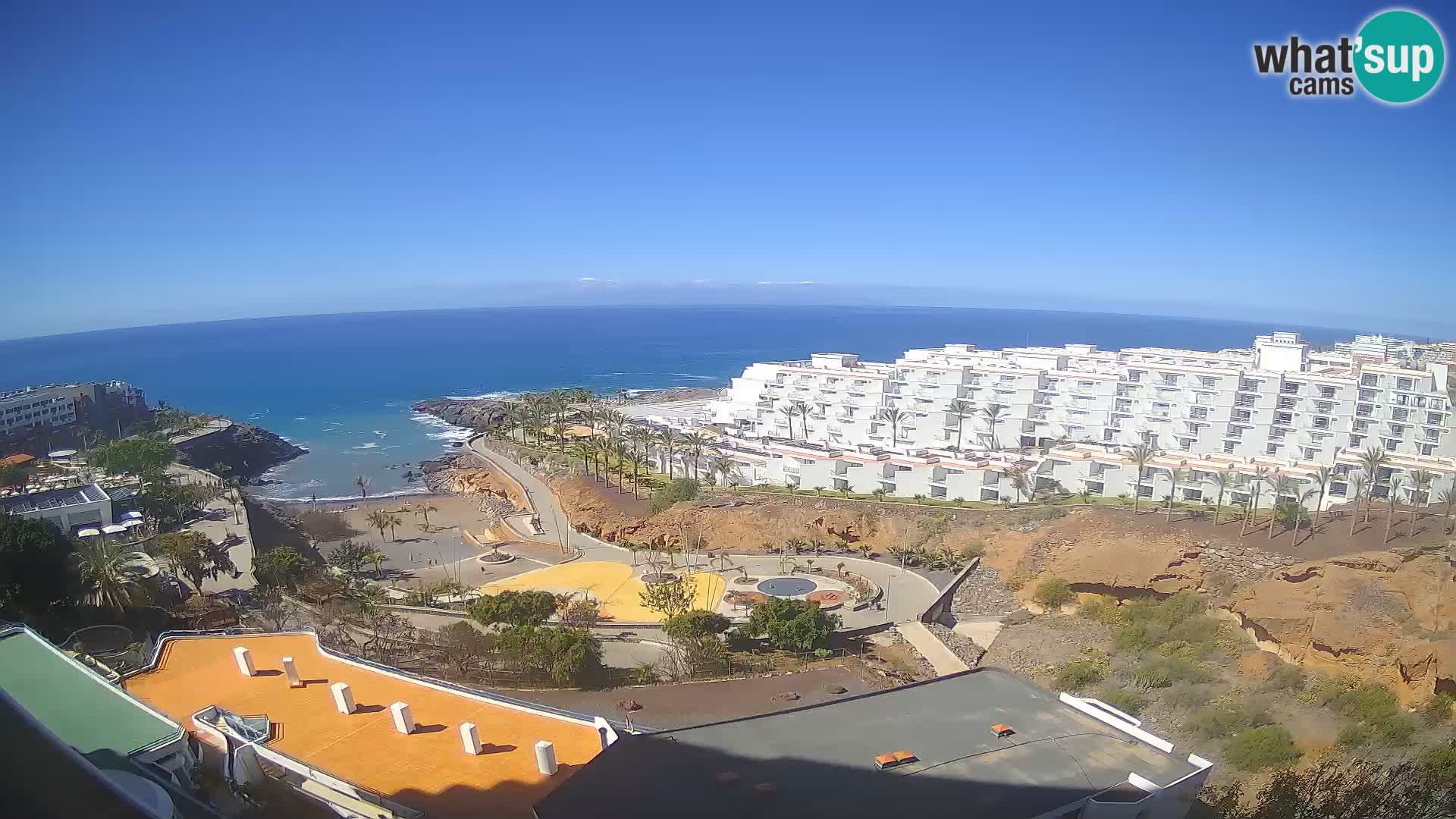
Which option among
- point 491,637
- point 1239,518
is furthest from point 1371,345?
point 491,637

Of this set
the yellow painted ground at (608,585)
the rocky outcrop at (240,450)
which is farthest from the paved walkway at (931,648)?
the rocky outcrop at (240,450)

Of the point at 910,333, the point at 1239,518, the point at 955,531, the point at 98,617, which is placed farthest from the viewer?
the point at 910,333

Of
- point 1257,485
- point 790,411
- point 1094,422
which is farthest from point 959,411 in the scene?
point 1257,485

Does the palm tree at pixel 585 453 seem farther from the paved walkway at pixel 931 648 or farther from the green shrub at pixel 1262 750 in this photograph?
the green shrub at pixel 1262 750

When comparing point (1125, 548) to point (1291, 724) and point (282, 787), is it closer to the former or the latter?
point (1291, 724)

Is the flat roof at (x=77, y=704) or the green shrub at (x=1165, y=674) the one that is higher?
the flat roof at (x=77, y=704)

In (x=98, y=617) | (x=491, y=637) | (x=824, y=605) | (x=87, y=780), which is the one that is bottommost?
(x=824, y=605)
